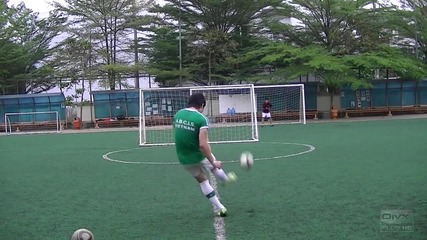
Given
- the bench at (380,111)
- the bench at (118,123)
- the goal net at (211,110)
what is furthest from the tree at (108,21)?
the bench at (380,111)

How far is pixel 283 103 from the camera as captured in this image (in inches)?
1197

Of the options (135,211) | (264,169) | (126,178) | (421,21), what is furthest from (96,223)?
(421,21)

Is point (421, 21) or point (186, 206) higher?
point (421, 21)

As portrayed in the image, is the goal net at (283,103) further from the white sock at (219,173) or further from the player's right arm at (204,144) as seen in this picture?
the player's right arm at (204,144)

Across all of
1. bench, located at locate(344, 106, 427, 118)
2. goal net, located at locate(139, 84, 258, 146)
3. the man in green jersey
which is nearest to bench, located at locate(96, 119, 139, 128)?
goal net, located at locate(139, 84, 258, 146)

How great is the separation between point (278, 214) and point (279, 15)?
30624 millimetres

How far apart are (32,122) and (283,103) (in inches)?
673

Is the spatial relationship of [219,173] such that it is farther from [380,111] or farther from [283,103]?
[380,111]

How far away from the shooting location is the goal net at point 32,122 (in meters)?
33.0

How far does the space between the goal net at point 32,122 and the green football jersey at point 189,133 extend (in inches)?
1075

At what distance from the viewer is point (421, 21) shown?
1340 inches

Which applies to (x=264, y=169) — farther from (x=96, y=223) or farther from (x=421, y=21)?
(x=421, y=21)

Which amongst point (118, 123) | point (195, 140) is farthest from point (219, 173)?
point (118, 123)

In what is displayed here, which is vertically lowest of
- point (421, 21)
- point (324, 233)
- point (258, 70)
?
point (324, 233)
